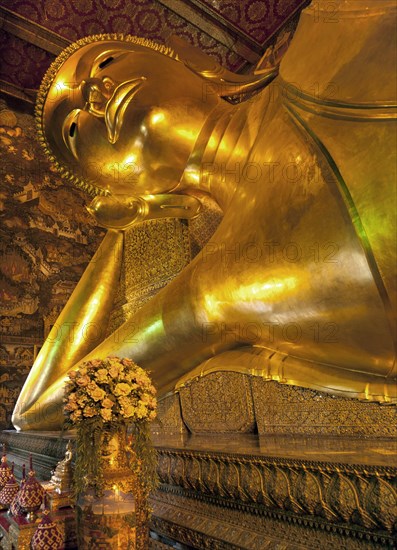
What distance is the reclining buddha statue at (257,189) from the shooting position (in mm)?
1188

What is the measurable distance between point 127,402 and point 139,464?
178mm

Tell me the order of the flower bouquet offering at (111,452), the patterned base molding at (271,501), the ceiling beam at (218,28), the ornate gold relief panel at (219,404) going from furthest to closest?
the ceiling beam at (218,28), the ornate gold relief panel at (219,404), the flower bouquet offering at (111,452), the patterned base molding at (271,501)

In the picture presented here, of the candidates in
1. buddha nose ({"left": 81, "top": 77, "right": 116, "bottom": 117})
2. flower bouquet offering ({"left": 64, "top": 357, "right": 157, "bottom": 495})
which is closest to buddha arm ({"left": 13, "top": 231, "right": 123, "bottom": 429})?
buddha nose ({"left": 81, "top": 77, "right": 116, "bottom": 117})

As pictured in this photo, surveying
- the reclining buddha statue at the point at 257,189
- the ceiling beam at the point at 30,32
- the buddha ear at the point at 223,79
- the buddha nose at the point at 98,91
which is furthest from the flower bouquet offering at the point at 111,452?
the ceiling beam at the point at 30,32

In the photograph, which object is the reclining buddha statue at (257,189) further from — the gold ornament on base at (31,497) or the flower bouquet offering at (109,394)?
the gold ornament on base at (31,497)

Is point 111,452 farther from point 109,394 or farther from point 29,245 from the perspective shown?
point 29,245

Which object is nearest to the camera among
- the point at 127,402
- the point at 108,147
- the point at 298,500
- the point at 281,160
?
the point at 298,500

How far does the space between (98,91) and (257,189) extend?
3.95ft

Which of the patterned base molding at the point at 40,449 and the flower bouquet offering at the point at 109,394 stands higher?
the flower bouquet offering at the point at 109,394

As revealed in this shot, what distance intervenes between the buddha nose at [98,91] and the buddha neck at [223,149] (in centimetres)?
54

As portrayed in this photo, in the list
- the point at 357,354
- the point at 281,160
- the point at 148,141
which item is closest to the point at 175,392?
the point at 357,354

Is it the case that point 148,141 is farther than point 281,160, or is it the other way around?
point 148,141

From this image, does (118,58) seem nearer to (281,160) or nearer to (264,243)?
(281,160)

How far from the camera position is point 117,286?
9.02 feet
